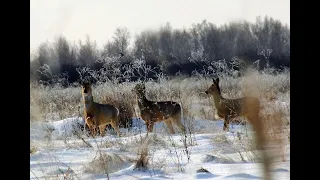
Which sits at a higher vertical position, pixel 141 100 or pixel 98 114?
pixel 141 100

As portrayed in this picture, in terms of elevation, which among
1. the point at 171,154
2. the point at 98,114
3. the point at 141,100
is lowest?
the point at 171,154

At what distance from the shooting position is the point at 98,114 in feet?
33.3

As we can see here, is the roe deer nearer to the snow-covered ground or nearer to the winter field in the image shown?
the winter field

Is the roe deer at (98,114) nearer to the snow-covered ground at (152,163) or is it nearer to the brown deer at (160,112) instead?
the brown deer at (160,112)

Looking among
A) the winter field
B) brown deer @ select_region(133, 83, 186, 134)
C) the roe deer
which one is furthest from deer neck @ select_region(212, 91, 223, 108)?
the winter field

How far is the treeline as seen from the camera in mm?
1392

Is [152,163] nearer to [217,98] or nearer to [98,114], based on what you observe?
[98,114]

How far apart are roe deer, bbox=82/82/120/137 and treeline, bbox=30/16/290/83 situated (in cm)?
88

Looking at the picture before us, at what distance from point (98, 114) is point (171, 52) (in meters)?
12.3

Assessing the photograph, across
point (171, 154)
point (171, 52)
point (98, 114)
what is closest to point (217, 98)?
point (98, 114)
